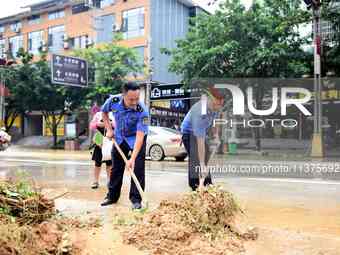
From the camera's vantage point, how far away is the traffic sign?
2522 cm

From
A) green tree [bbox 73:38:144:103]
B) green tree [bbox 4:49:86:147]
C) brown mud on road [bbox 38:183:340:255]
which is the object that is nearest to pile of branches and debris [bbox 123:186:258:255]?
brown mud on road [bbox 38:183:340:255]

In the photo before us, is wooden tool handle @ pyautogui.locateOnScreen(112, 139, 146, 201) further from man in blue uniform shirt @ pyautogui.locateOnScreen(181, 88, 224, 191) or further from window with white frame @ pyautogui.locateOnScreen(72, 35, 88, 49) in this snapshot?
window with white frame @ pyautogui.locateOnScreen(72, 35, 88, 49)

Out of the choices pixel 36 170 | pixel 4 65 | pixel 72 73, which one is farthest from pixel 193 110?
pixel 4 65

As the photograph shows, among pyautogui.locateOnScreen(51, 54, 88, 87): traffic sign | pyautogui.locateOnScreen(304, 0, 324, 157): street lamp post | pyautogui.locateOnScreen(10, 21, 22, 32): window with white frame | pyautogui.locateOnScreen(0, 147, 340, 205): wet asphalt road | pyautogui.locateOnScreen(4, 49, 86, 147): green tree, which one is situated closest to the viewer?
pyautogui.locateOnScreen(0, 147, 340, 205): wet asphalt road

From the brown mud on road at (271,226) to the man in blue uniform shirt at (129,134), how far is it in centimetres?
23

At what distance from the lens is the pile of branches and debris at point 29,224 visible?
3.24m

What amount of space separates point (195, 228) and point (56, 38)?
39.6m

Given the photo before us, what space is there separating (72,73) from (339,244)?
76.8 feet

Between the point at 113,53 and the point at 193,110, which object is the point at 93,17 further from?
the point at 193,110

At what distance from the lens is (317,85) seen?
653 inches

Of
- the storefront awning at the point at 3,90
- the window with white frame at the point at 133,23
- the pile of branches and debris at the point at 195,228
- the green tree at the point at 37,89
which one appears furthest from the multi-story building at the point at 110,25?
the pile of branches and debris at the point at 195,228

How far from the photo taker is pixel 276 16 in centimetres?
1928

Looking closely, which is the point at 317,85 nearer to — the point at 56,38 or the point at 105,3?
the point at 105,3

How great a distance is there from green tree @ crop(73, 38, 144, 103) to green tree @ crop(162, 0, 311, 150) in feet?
24.5
